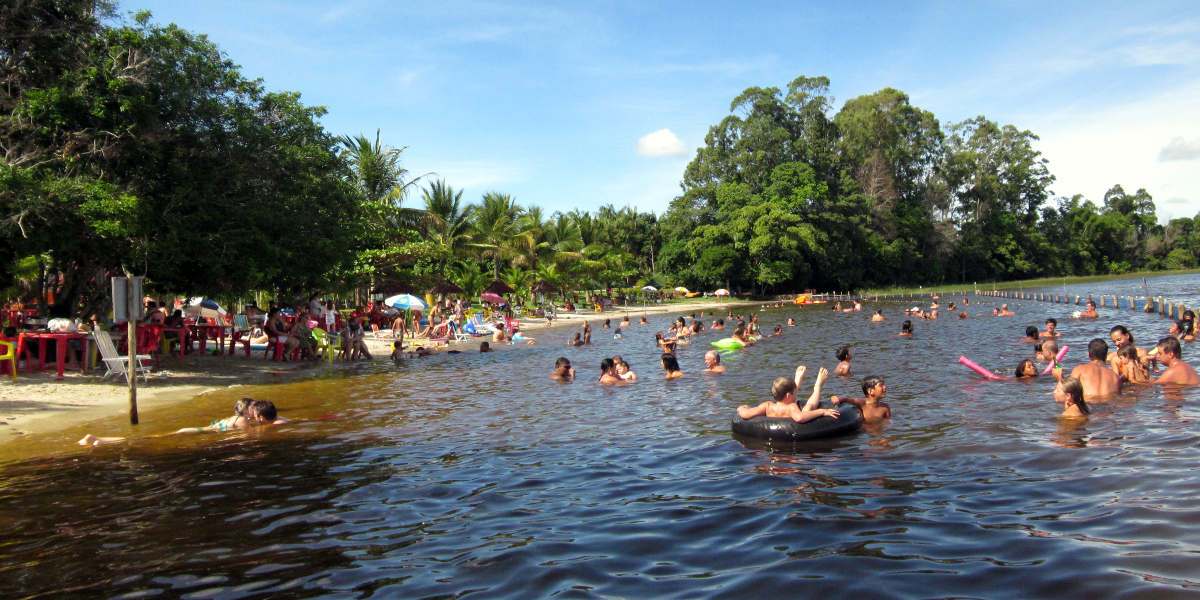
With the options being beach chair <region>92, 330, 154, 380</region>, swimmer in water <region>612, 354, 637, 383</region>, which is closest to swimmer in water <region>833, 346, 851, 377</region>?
swimmer in water <region>612, 354, 637, 383</region>

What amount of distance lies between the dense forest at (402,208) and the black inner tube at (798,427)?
11.7 meters

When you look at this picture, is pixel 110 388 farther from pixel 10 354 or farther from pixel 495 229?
pixel 495 229

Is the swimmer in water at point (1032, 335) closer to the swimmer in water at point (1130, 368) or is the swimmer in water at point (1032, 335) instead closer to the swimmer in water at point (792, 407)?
the swimmer in water at point (1130, 368)

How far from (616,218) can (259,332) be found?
184 ft

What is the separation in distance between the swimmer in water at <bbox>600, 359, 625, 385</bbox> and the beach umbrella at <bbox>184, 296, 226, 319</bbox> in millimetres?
16794

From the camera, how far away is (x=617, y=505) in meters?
7.78

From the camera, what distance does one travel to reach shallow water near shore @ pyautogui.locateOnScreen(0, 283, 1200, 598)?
5.78m

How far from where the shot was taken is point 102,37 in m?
15.8

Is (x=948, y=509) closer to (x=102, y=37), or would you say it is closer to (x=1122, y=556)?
(x=1122, y=556)

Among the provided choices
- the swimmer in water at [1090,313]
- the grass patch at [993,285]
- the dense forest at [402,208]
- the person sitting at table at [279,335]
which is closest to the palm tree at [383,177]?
the dense forest at [402,208]

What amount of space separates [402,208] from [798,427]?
35816mm

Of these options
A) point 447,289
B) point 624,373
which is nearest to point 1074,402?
point 624,373

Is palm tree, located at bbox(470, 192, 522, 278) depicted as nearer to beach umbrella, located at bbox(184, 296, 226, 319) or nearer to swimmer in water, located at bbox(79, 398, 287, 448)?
beach umbrella, located at bbox(184, 296, 226, 319)

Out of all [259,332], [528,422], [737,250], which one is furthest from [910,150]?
[528,422]
